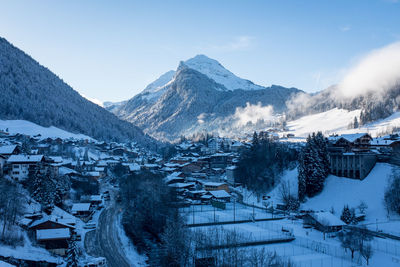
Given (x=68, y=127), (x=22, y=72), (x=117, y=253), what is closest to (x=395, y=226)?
(x=117, y=253)

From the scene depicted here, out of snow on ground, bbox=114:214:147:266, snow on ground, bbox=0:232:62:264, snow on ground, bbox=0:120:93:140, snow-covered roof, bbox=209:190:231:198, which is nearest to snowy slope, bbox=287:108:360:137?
snow on ground, bbox=0:120:93:140

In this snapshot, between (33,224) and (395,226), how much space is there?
3394 cm

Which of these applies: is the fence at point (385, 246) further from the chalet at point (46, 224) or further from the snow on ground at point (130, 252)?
→ the chalet at point (46, 224)

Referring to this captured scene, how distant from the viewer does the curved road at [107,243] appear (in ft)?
110

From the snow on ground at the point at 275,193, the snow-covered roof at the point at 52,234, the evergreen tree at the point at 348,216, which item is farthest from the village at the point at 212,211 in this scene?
the evergreen tree at the point at 348,216

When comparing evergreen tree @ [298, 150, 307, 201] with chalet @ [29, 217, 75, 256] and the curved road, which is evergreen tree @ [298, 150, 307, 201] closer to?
the curved road

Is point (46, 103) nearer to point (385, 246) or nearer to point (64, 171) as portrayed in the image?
point (64, 171)

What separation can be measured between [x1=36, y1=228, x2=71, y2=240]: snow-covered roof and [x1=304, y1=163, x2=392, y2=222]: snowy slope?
3024cm

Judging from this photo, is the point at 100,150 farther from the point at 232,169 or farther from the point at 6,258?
the point at 6,258

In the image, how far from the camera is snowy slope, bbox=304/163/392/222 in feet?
139

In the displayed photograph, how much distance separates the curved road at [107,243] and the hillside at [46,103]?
87.6 m

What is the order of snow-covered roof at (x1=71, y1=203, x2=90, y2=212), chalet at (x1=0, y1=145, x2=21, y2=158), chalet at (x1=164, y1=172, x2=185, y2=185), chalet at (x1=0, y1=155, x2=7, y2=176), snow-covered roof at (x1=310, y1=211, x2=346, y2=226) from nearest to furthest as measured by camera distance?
1. snow-covered roof at (x1=310, y1=211, x2=346, y2=226)
2. chalet at (x1=0, y1=155, x2=7, y2=176)
3. snow-covered roof at (x1=71, y1=203, x2=90, y2=212)
4. chalet at (x1=0, y1=145, x2=21, y2=158)
5. chalet at (x1=164, y1=172, x2=185, y2=185)

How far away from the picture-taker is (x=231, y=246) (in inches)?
1104

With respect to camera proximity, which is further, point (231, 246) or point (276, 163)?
point (276, 163)
